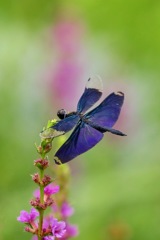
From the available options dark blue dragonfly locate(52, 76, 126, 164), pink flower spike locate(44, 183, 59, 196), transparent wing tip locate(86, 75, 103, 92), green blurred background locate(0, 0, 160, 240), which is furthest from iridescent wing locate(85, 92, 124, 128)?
green blurred background locate(0, 0, 160, 240)

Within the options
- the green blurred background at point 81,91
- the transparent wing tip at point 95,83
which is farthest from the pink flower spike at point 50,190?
the green blurred background at point 81,91

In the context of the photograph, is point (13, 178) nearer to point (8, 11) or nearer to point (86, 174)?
point (86, 174)

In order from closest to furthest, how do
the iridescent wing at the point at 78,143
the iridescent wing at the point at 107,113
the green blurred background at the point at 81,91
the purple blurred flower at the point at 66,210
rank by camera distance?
the iridescent wing at the point at 78,143
the iridescent wing at the point at 107,113
the purple blurred flower at the point at 66,210
the green blurred background at the point at 81,91

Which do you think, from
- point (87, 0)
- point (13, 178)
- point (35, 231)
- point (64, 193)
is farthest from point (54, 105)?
point (35, 231)

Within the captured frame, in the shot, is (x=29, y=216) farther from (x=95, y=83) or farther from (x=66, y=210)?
(x=95, y=83)

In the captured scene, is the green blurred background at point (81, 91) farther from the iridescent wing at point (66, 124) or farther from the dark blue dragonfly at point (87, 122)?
the iridescent wing at point (66, 124)

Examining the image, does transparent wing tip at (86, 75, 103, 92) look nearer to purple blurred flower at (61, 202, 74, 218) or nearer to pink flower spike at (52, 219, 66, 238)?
purple blurred flower at (61, 202, 74, 218)

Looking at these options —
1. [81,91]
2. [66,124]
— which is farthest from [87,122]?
→ [81,91]
